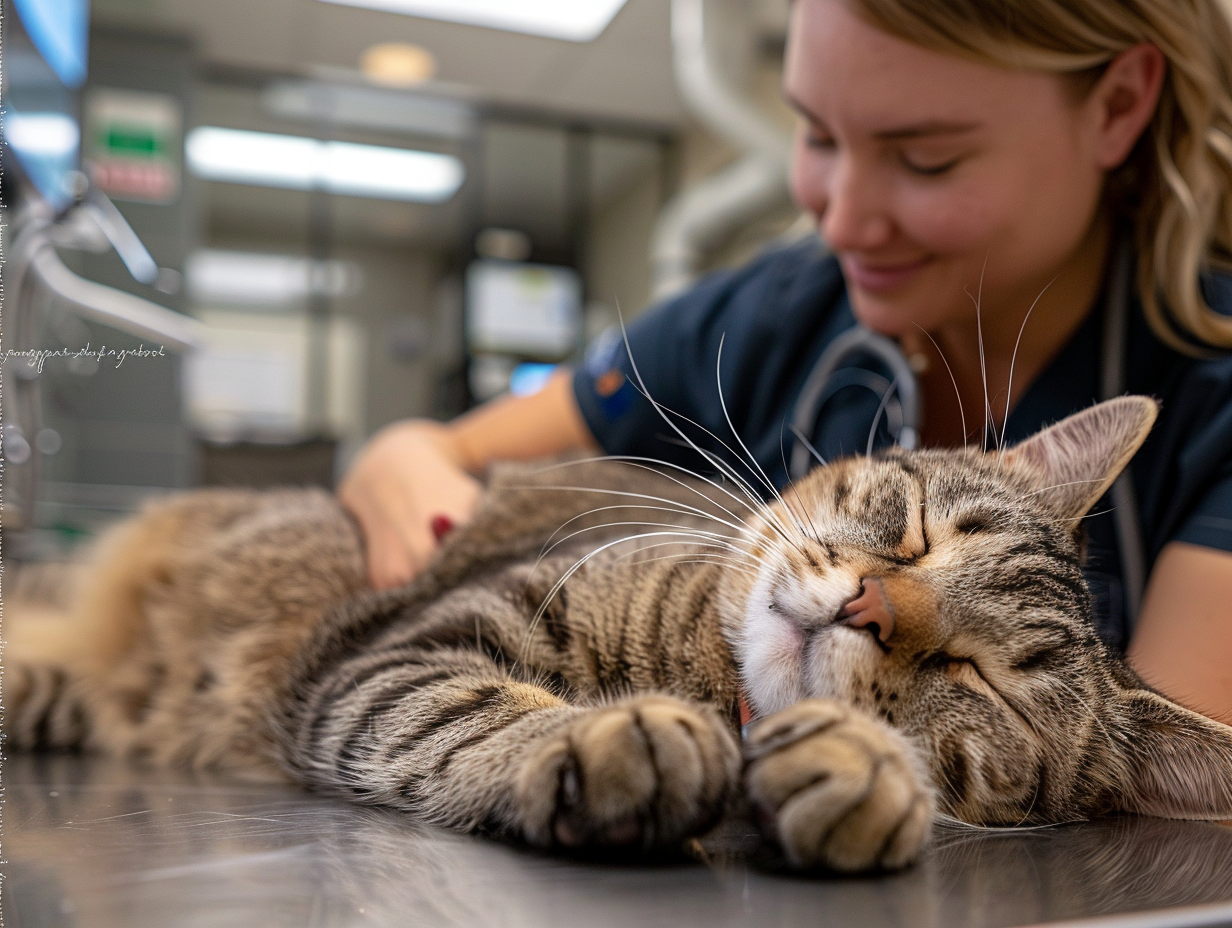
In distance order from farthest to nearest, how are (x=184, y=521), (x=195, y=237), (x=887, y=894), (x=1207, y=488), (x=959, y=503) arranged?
1. (x=195, y=237)
2. (x=184, y=521)
3. (x=1207, y=488)
4. (x=959, y=503)
5. (x=887, y=894)

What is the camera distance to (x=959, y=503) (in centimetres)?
82

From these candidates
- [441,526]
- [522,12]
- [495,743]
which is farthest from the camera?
[522,12]

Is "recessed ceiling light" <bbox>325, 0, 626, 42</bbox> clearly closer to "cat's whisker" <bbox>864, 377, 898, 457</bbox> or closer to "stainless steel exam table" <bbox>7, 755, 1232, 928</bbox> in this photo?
"cat's whisker" <bbox>864, 377, 898, 457</bbox>

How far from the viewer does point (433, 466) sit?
1366 mm

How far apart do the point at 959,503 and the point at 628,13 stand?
3.90 m

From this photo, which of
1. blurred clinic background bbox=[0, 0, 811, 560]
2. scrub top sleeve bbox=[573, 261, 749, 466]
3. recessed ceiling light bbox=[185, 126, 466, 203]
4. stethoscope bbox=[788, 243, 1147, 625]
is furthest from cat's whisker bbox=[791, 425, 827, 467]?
recessed ceiling light bbox=[185, 126, 466, 203]

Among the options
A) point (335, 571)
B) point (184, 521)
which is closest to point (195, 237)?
point (184, 521)

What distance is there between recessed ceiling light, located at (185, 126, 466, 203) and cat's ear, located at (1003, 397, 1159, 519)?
16.9 ft

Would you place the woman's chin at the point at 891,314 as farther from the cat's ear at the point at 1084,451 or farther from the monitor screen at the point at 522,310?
the monitor screen at the point at 522,310

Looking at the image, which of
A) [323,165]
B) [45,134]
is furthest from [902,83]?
[323,165]

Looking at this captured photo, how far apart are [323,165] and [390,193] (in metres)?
0.46

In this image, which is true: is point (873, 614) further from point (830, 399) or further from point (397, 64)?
point (397, 64)

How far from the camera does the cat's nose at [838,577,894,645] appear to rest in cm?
66

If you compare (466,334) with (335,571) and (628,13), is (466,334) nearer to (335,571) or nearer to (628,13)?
(628,13)
